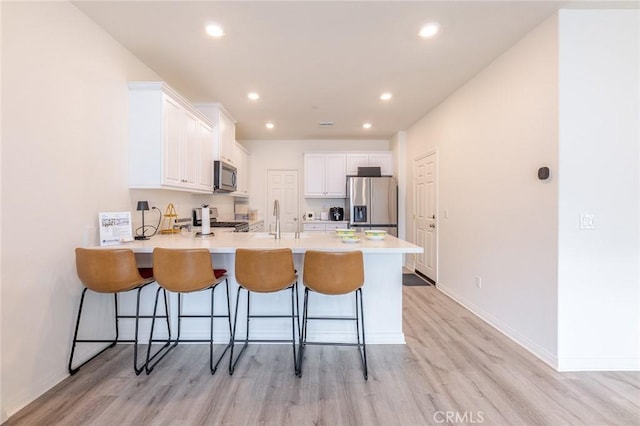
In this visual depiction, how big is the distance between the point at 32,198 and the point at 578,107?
381cm

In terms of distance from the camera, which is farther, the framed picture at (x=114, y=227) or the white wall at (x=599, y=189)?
the framed picture at (x=114, y=227)

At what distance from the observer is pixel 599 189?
205 centimetres

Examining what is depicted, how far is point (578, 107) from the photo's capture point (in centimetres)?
205

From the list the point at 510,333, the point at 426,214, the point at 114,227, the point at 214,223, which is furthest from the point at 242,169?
the point at 510,333

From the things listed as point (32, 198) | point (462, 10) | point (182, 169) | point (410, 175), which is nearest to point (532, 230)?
point (462, 10)

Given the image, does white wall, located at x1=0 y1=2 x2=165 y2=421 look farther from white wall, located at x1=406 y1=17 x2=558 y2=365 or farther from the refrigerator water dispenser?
the refrigerator water dispenser

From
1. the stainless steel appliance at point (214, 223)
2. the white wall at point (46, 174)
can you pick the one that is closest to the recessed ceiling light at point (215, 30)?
the white wall at point (46, 174)

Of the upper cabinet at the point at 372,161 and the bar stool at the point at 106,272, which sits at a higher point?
the upper cabinet at the point at 372,161

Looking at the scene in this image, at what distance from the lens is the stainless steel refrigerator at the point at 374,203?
17.1 feet

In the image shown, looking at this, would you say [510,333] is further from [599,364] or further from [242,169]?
[242,169]

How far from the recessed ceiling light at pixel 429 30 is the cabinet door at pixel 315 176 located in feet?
11.5

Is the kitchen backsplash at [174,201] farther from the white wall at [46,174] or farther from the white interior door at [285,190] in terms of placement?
the white interior door at [285,190]

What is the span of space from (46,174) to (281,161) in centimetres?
438

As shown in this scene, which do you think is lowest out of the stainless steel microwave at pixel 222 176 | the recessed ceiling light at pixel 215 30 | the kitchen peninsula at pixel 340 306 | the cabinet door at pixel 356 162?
the kitchen peninsula at pixel 340 306
